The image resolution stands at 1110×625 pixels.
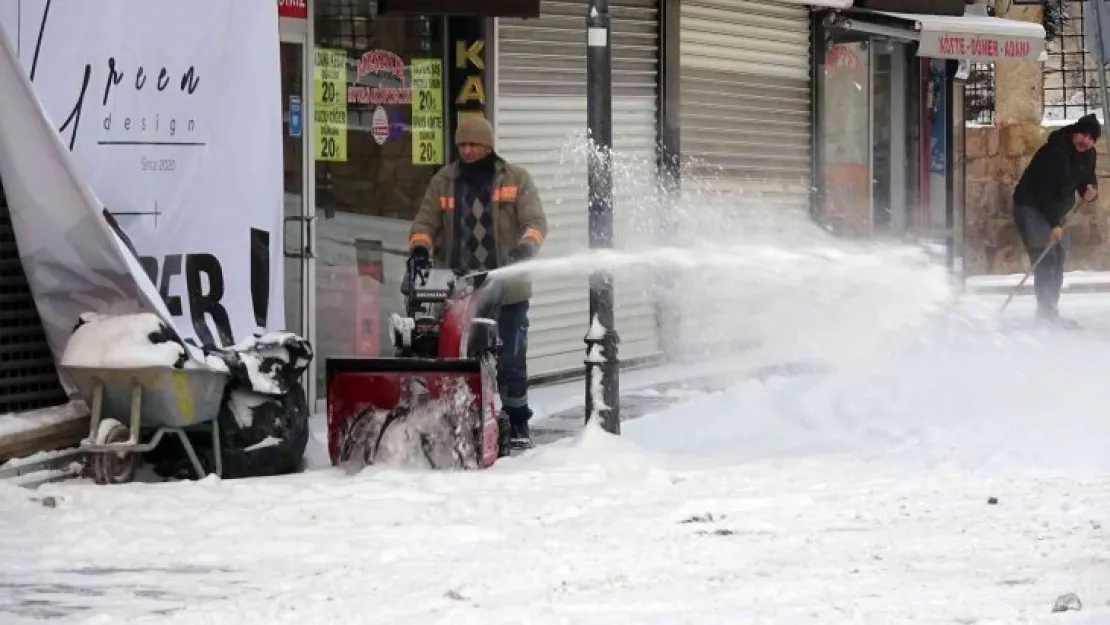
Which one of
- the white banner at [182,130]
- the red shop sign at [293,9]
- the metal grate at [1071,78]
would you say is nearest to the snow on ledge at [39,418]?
the white banner at [182,130]

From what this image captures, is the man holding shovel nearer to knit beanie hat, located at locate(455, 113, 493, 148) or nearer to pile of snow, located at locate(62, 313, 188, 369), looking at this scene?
knit beanie hat, located at locate(455, 113, 493, 148)

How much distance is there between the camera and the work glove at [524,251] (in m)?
10.9

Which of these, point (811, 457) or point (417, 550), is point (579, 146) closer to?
point (811, 457)

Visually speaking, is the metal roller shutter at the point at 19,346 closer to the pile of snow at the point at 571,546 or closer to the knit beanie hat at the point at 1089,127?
the pile of snow at the point at 571,546

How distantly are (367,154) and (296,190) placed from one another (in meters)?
0.85

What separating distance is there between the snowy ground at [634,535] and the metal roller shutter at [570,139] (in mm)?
3244

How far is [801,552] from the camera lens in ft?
25.8

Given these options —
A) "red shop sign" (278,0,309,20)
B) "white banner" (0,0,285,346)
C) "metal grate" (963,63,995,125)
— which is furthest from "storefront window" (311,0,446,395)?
"metal grate" (963,63,995,125)

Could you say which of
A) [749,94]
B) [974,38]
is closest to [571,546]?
[749,94]

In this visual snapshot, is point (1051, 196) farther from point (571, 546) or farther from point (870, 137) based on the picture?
point (571, 546)

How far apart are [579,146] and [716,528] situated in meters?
7.55

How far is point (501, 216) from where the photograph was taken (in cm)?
1130

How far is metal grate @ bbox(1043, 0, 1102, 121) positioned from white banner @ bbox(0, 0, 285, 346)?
814 inches

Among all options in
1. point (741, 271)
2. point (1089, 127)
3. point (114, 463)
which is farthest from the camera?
point (1089, 127)
